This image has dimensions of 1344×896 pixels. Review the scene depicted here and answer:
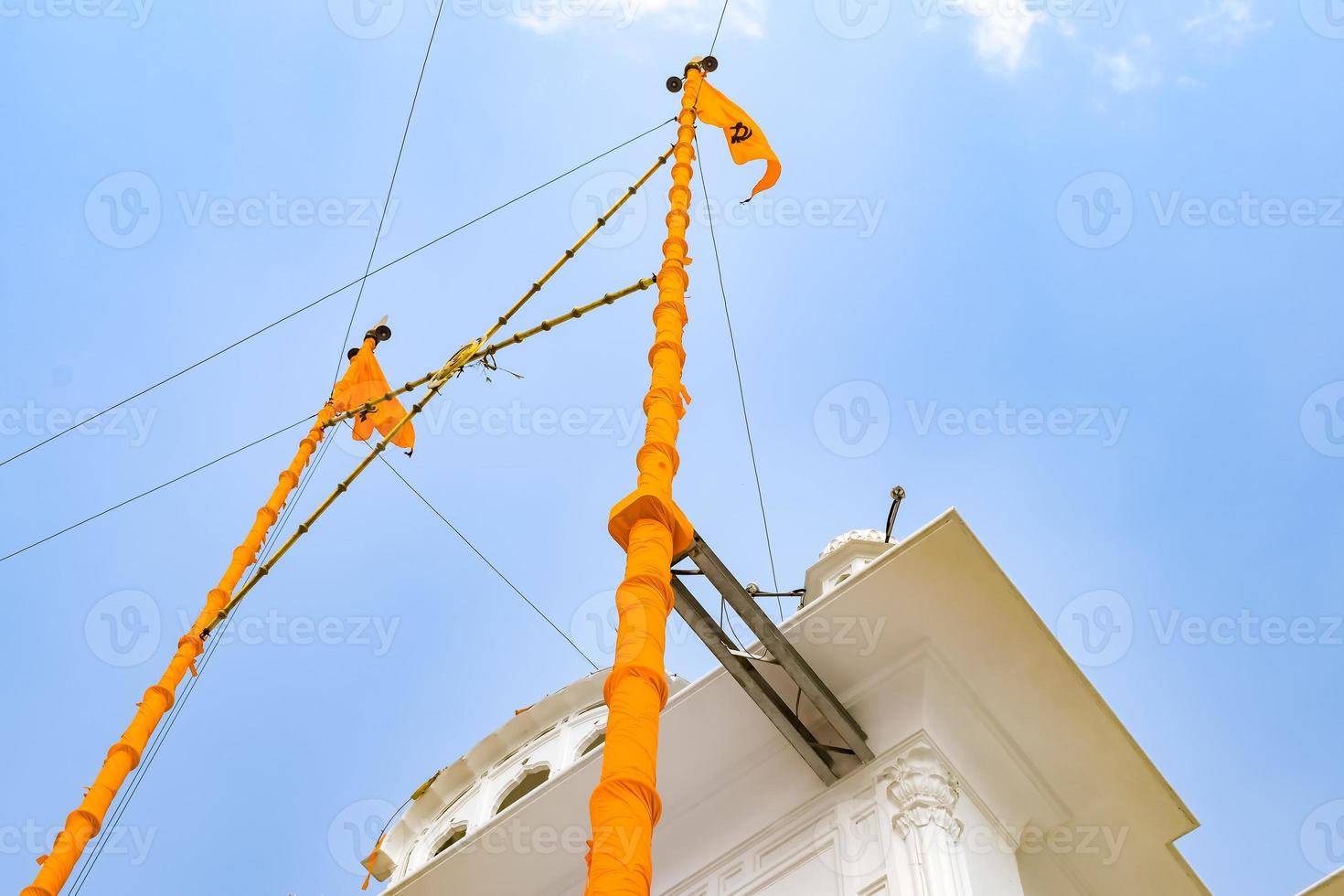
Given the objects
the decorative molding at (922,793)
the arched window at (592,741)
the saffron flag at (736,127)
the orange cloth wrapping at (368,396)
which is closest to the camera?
the decorative molding at (922,793)

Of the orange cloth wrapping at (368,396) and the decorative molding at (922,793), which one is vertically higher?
the orange cloth wrapping at (368,396)

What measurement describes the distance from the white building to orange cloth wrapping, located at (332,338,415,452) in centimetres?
479

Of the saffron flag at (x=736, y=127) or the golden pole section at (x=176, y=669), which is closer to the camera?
the golden pole section at (x=176, y=669)

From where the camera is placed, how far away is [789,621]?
12.6 m

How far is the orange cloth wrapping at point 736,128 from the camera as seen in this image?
1433cm

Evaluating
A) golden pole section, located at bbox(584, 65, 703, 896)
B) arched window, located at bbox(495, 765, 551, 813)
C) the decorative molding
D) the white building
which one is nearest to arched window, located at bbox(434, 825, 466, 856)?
arched window, located at bbox(495, 765, 551, 813)

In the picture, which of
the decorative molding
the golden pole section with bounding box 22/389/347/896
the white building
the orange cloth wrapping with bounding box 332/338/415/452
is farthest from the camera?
the orange cloth wrapping with bounding box 332/338/415/452

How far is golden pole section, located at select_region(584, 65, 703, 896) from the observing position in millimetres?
5633

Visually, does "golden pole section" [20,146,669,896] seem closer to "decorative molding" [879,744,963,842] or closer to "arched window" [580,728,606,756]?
"decorative molding" [879,744,963,842]

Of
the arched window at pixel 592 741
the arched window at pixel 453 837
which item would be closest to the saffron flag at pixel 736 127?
the arched window at pixel 592 741

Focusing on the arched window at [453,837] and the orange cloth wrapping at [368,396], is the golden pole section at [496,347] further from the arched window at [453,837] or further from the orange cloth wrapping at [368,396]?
the arched window at [453,837]

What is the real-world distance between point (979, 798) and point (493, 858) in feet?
17.8

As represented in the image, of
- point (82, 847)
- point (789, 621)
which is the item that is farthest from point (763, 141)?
point (82, 847)

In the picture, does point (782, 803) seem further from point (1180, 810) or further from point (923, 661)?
point (1180, 810)
